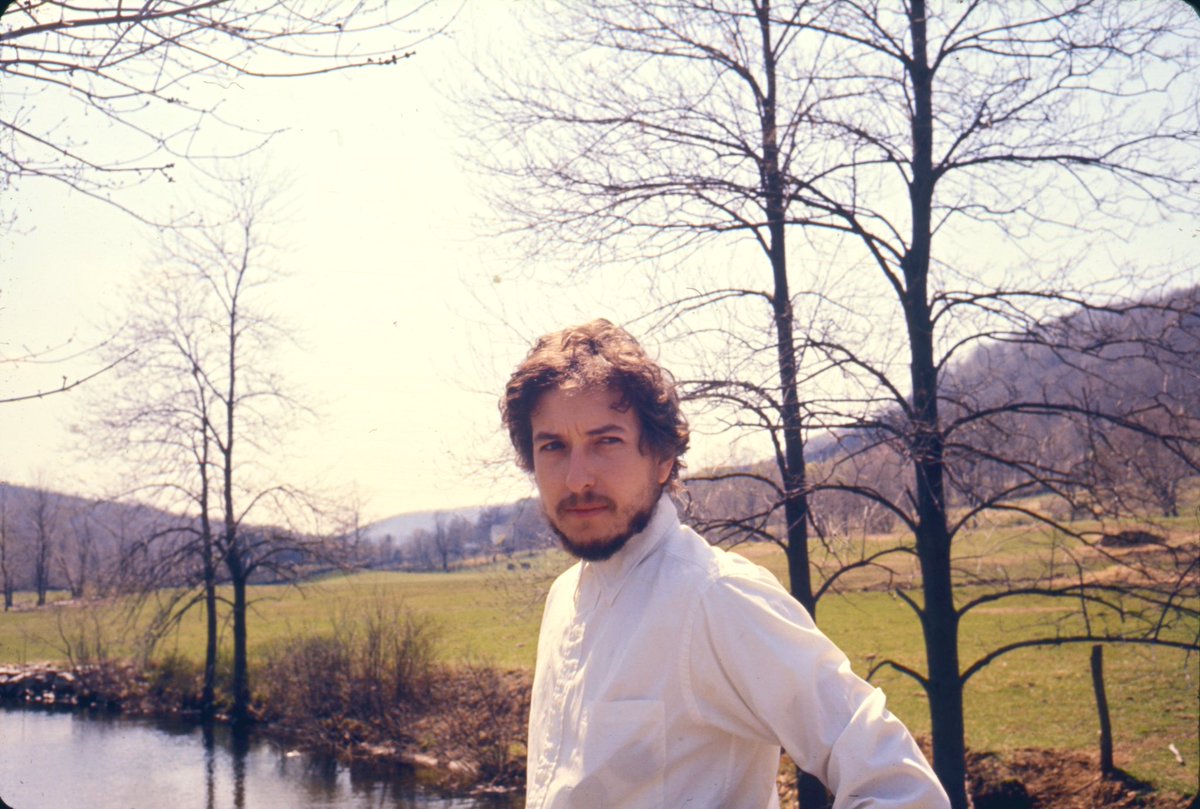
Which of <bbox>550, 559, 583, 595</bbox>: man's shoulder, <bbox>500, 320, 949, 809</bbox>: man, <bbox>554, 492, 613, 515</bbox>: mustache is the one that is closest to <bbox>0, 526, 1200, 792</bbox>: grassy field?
<bbox>550, 559, 583, 595</bbox>: man's shoulder

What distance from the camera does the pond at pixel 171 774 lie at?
1425 centimetres

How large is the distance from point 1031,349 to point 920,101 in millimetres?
→ 2122

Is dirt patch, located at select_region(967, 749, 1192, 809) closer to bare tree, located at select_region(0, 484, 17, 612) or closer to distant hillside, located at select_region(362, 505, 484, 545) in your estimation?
distant hillside, located at select_region(362, 505, 484, 545)

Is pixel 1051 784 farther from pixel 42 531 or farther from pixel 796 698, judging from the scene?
pixel 796 698

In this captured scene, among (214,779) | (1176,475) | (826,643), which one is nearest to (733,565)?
(826,643)

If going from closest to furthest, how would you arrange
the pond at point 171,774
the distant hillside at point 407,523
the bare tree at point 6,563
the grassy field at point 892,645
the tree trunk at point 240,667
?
the bare tree at point 6,563 < the distant hillside at point 407,523 < the grassy field at point 892,645 < the pond at point 171,774 < the tree trunk at point 240,667

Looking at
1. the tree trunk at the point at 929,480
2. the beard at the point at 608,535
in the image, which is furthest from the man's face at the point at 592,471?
the tree trunk at the point at 929,480

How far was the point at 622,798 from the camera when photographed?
1784 millimetres

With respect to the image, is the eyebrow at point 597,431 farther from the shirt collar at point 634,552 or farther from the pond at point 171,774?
the pond at point 171,774

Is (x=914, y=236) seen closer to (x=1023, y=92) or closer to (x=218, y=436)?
(x=1023, y=92)

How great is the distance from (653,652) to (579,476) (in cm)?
40

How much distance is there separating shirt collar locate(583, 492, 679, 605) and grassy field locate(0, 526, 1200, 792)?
6.27m

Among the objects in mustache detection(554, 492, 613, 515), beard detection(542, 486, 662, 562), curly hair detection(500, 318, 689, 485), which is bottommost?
beard detection(542, 486, 662, 562)

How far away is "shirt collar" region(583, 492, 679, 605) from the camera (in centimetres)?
200
